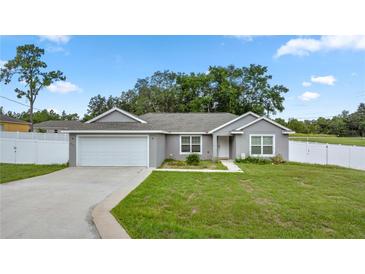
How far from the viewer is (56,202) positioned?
7055mm

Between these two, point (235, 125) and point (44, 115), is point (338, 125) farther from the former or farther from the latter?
point (44, 115)

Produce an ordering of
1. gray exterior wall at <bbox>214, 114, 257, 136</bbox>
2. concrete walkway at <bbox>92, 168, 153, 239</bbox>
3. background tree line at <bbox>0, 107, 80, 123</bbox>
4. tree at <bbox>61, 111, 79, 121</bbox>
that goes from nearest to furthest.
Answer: concrete walkway at <bbox>92, 168, 153, 239</bbox> → gray exterior wall at <bbox>214, 114, 257, 136</bbox> → background tree line at <bbox>0, 107, 80, 123</bbox> → tree at <bbox>61, 111, 79, 121</bbox>

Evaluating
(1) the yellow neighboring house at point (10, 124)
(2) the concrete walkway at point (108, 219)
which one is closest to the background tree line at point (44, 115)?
(1) the yellow neighboring house at point (10, 124)

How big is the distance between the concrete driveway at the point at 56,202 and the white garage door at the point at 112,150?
8.29 ft

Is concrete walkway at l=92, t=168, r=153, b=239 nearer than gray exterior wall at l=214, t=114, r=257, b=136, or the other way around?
concrete walkway at l=92, t=168, r=153, b=239

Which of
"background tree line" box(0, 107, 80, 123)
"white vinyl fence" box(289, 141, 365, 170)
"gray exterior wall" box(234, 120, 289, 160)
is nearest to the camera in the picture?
"white vinyl fence" box(289, 141, 365, 170)

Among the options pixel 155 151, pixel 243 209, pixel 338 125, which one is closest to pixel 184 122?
pixel 155 151

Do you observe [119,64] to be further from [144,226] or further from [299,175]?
[144,226]

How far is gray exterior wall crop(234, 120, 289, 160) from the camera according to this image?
1697cm

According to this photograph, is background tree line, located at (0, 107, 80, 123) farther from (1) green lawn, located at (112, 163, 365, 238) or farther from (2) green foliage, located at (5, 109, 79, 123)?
(1) green lawn, located at (112, 163, 365, 238)

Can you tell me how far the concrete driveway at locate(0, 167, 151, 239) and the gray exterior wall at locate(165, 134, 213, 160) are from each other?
6.32 metres

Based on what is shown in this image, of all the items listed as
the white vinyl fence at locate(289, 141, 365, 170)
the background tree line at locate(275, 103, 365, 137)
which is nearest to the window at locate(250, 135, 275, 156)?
the white vinyl fence at locate(289, 141, 365, 170)

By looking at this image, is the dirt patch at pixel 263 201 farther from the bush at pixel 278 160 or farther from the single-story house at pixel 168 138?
the bush at pixel 278 160
